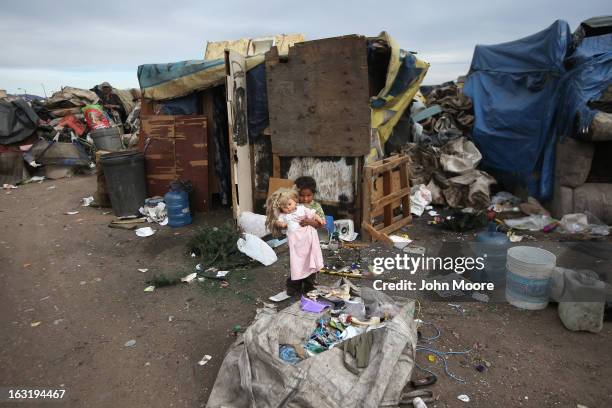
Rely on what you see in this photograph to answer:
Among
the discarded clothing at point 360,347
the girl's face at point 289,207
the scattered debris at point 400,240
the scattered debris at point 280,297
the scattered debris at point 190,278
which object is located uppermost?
the girl's face at point 289,207

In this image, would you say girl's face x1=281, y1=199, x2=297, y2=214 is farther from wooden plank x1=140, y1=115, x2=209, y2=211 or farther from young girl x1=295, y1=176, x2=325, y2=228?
wooden plank x1=140, y1=115, x2=209, y2=211

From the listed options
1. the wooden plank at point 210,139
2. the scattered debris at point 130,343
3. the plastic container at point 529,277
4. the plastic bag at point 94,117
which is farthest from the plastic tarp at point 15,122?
the plastic container at point 529,277

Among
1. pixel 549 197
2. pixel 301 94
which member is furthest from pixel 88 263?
pixel 549 197

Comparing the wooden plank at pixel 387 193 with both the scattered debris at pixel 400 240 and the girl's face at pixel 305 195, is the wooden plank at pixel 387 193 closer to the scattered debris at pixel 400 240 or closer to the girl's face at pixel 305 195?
the scattered debris at pixel 400 240

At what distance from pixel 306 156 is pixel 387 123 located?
147cm

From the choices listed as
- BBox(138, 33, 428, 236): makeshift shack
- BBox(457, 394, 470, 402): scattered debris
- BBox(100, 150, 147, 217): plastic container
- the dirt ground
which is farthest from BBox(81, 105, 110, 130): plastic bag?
BBox(457, 394, 470, 402): scattered debris

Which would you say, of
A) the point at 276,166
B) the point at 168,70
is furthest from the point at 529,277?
the point at 168,70

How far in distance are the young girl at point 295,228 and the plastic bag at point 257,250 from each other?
4.09 feet

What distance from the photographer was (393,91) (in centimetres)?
597

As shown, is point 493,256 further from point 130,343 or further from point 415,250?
point 130,343

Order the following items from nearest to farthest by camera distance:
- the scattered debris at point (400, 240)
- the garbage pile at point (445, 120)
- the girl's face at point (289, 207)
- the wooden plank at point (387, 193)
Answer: the girl's face at point (289, 207)
the scattered debris at point (400, 240)
the wooden plank at point (387, 193)
the garbage pile at point (445, 120)

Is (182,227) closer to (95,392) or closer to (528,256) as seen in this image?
(95,392)

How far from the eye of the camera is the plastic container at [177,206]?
21.0ft

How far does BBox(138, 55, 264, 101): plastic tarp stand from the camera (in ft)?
21.9
